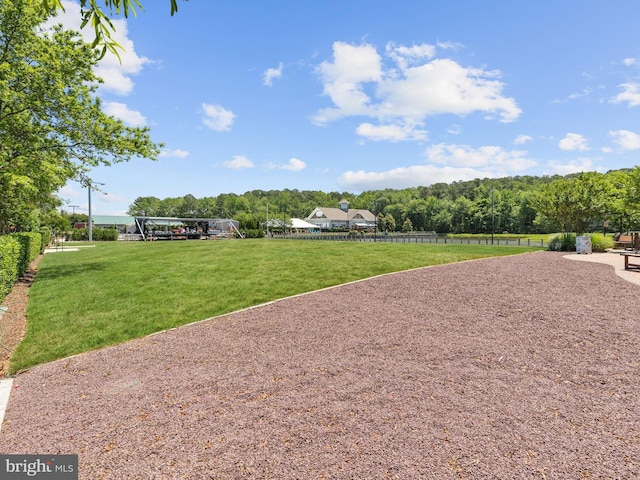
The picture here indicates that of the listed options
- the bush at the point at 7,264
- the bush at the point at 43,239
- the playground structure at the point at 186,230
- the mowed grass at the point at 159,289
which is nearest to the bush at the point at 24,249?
the mowed grass at the point at 159,289

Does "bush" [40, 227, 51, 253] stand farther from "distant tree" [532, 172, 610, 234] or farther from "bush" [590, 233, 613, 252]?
"distant tree" [532, 172, 610, 234]

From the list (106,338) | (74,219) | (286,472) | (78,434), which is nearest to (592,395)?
(286,472)

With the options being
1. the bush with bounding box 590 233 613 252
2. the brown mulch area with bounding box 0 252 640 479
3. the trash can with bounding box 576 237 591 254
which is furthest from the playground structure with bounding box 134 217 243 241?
the brown mulch area with bounding box 0 252 640 479

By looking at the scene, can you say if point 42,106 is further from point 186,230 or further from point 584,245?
point 186,230

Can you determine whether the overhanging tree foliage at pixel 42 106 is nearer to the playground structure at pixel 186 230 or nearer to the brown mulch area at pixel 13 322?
the brown mulch area at pixel 13 322

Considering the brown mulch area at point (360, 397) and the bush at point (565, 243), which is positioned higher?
the bush at point (565, 243)

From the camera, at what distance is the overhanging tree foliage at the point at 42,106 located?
1223cm

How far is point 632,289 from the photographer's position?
8711 mm

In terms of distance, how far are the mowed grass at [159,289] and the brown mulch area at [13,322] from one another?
0.16 metres

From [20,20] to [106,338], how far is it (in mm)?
13058

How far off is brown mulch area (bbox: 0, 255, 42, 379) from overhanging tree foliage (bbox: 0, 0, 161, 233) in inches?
146

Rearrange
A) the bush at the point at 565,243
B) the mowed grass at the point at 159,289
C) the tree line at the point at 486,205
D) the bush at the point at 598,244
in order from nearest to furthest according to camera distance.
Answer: the mowed grass at the point at 159,289, the bush at the point at 598,244, the bush at the point at 565,243, the tree line at the point at 486,205

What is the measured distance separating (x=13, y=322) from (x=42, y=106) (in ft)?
27.9

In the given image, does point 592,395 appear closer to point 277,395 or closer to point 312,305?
point 277,395
